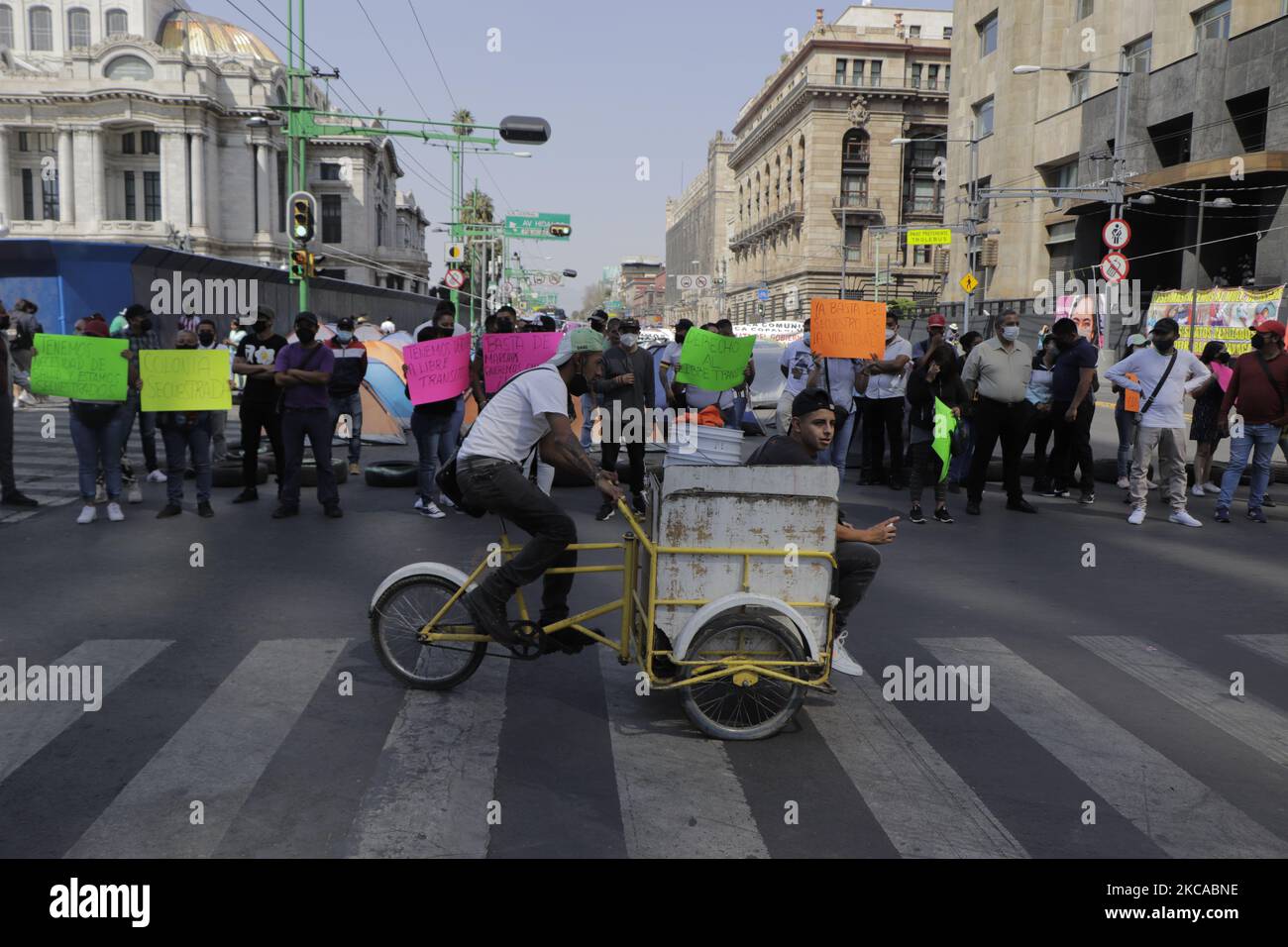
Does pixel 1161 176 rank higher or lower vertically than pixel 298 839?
higher

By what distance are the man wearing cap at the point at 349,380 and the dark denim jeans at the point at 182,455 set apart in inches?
91.0

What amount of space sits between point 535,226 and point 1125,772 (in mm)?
41725

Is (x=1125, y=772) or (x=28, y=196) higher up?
(x=28, y=196)

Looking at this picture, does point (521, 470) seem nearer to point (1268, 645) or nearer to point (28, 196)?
point (1268, 645)

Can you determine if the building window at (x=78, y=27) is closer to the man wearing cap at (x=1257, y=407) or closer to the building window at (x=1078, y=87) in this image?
the building window at (x=1078, y=87)

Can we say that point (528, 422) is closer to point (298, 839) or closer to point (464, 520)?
point (298, 839)

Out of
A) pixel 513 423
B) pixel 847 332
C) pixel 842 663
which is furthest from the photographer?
pixel 847 332

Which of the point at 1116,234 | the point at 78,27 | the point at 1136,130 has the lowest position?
the point at 1116,234

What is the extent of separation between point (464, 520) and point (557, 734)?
5.70 metres

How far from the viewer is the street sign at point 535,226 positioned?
43.7 metres

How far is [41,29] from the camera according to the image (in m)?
86.4

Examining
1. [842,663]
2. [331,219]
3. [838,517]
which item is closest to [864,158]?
[331,219]

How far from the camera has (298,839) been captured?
387 centimetres
